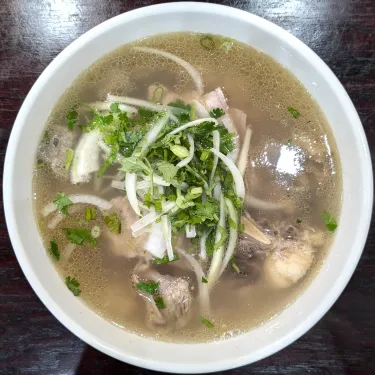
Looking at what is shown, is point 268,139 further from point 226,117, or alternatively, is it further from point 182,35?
point 182,35

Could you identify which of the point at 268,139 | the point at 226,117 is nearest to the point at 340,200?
the point at 268,139

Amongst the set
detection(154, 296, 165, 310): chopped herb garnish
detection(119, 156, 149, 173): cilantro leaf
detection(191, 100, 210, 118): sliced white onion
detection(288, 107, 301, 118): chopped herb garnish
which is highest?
detection(288, 107, 301, 118): chopped herb garnish

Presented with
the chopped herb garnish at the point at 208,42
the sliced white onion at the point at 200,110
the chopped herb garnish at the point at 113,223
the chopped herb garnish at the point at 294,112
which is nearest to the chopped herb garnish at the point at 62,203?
the chopped herb garnish at the point at 113,223

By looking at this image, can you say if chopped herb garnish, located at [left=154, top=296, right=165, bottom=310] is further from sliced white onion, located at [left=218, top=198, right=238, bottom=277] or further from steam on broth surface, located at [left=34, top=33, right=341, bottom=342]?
sliced white onion, located at [left=218, top=198, right=238, bottom=277]

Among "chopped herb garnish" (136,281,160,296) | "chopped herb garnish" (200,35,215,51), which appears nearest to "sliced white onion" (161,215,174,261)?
"chopped herb garnish" (136,281,160,296)

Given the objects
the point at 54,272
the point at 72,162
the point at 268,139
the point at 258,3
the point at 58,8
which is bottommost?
the point at 54,272

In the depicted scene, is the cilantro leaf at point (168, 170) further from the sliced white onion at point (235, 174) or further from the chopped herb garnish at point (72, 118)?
the chopped herb garnish at point (72, 118)

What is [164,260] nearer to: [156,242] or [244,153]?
[156,242]
